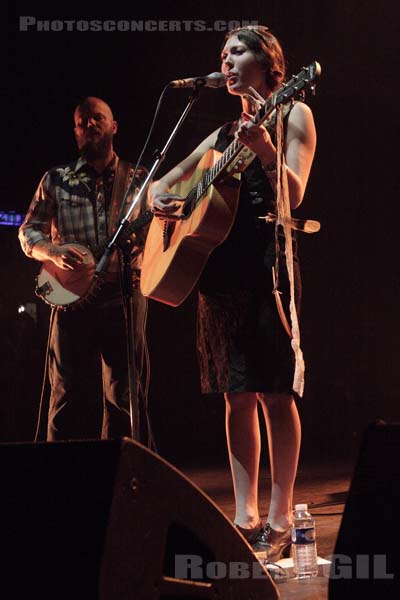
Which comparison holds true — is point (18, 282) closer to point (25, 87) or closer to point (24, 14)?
point (25, 87)

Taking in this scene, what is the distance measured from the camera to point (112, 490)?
1.24 meters

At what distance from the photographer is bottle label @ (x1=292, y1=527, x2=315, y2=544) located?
2.39 m

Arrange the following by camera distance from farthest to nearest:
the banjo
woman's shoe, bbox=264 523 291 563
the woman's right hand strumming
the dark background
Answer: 1. the dark background
2. the banjo
3. the woman's right hand strumming
4. woman's shoe, bbox=264 523 291 563

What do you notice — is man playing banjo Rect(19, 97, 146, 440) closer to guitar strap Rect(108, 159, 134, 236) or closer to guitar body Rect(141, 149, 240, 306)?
guitar strap Rect(108, 159, 134, 236)

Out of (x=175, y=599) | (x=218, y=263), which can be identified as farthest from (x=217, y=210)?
(x=175, y=599)

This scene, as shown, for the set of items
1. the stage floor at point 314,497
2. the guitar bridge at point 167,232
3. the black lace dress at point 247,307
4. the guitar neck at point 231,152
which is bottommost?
the stage floor at point 314,497

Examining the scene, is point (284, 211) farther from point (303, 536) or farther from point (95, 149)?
point (95, 149)

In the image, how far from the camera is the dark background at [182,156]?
601 cm

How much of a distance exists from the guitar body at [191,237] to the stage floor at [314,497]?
1.09m

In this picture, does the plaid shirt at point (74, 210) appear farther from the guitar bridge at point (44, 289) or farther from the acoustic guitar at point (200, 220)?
the acoustic guitar at point (200, 220)

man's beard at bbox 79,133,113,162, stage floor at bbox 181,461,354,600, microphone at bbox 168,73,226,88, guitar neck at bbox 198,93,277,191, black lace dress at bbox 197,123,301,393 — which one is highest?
microphone at bbox 168,73,226,88

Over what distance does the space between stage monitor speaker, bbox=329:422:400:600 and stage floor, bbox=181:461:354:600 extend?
0.94 metres

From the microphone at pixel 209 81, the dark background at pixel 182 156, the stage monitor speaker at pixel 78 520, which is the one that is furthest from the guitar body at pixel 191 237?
the dark background at pixel 182 156

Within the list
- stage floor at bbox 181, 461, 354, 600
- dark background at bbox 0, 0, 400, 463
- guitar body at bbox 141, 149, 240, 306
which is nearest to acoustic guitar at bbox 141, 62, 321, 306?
guitar body at bbox 141, 149, 240, 306
